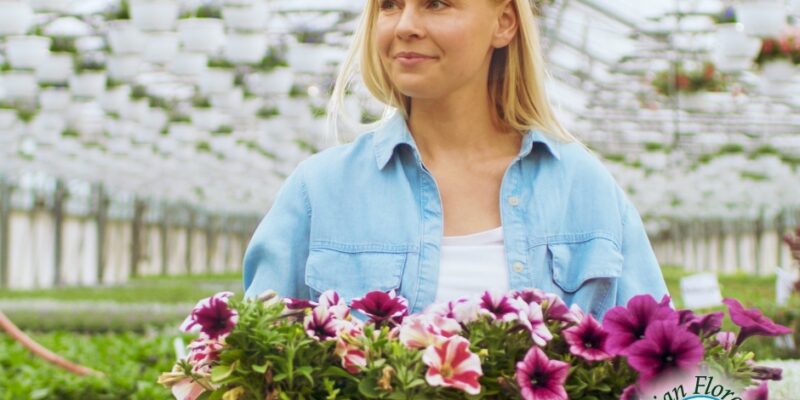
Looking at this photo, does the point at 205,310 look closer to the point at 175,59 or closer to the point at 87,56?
the point at 175,59

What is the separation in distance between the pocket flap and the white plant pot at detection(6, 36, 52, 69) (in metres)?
9.71

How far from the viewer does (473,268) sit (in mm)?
1732

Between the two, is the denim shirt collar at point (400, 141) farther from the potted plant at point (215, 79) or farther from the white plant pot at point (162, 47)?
the potted plant at point (215, 79)

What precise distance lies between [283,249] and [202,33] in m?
8.74

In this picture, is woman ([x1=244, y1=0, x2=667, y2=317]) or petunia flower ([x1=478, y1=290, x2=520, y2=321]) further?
woman ([x1=244, y1=0, x2=667, y2=317])

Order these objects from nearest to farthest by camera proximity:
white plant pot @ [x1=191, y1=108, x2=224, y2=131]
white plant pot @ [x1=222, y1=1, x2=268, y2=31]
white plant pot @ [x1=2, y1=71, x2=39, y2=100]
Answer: white plant pot @ [x1=222, y1=1, x2=268, y2=31] < white plant pot @ [x1=2, y1=71, x2=39, y2=100] < white plant pot @ [x1=191, y1=108, x2=224, y2=131]

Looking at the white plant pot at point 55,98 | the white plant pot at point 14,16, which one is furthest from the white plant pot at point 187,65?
the white plant pot at point 55,98

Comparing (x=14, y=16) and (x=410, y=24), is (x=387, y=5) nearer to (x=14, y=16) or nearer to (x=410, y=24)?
(x=410, y=24)

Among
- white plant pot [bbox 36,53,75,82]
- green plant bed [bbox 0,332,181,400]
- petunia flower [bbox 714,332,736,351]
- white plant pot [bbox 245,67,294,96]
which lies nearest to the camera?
petunia flower [bbox 714,332,736,351]

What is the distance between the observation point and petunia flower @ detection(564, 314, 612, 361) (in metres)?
1.35

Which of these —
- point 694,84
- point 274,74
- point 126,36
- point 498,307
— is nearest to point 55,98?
point 274,74

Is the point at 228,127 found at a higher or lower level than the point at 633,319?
lower

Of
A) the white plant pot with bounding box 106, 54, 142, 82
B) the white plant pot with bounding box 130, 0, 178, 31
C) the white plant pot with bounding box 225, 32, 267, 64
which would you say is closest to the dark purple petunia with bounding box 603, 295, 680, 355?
the white plant pot with bounding box 130, 0, 178, 31

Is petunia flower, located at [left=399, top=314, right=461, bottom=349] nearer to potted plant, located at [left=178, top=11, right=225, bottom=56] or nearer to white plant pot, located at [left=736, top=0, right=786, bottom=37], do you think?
white plant pot, located at [left=736, top=0, right=786, bottom=37]
